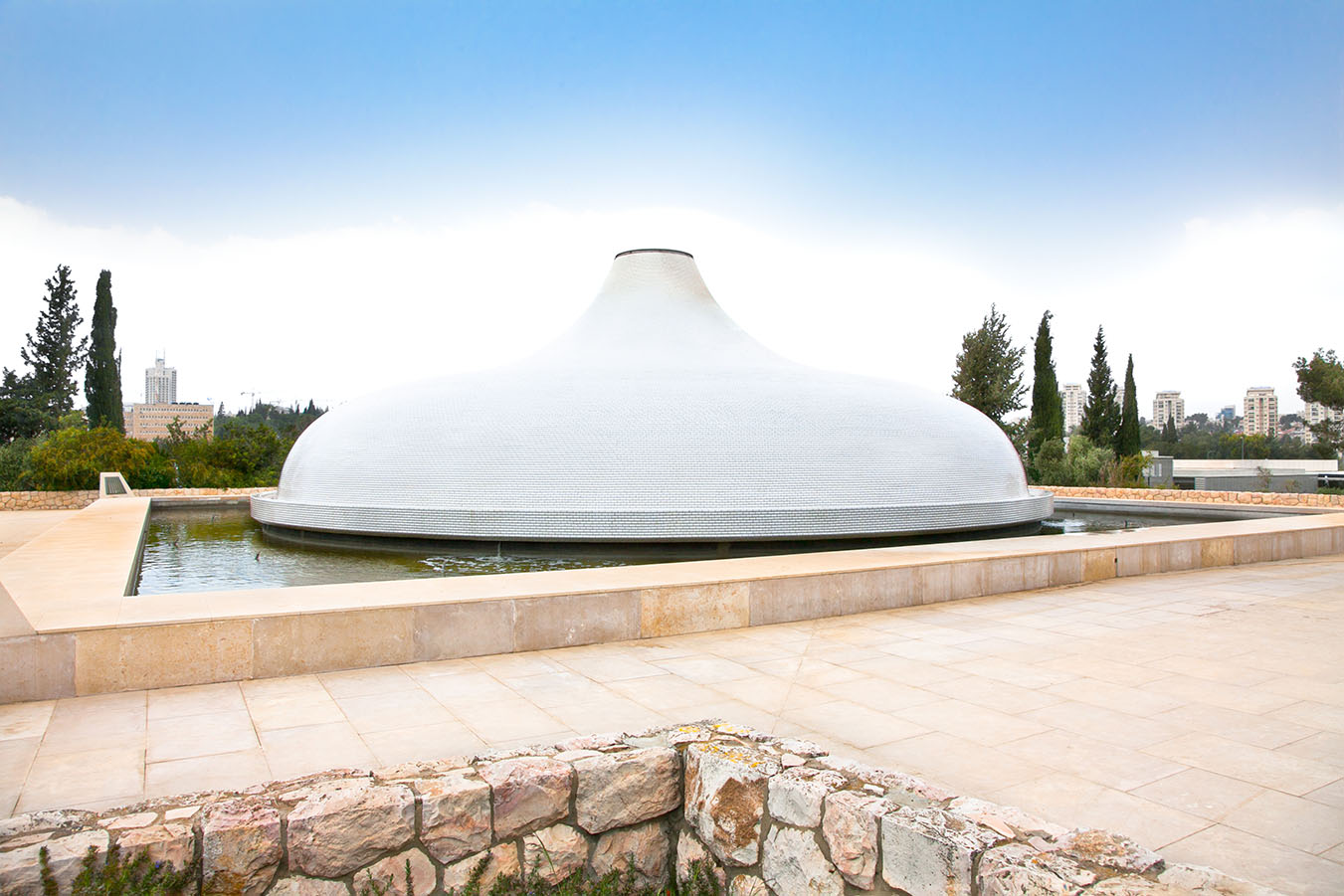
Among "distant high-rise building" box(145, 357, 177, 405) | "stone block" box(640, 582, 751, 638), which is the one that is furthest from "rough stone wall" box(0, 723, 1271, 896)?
"distant high-rise building" box(145, 357, 177, 405)

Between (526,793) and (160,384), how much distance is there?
15094cm

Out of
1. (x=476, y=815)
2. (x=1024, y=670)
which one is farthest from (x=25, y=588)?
(x=1024, y=670)

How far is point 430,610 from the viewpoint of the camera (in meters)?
5.65

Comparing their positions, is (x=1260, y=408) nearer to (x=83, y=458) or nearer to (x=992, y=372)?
(x=992, y=372)

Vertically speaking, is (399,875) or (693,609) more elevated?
(693,609)

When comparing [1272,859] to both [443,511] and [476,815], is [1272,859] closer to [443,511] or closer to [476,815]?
[476,815]

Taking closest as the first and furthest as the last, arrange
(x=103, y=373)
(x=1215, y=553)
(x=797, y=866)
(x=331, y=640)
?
1. (x=797, y=866)
2. (x=331, y=640)
3. (x=1215, y=553)
4. (x=103, y=373)

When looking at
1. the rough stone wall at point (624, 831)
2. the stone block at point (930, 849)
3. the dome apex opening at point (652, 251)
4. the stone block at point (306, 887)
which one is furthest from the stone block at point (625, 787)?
the dome apex opening at point (652, 251)

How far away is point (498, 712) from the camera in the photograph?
4.54m

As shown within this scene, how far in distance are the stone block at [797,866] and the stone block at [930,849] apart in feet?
0.78

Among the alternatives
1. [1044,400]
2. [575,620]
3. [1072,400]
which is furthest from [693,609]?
[1072,400]

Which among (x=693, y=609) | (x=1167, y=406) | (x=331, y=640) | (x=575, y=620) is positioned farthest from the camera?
(x=1167, y=406)

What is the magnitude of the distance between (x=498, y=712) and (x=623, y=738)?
1.28m

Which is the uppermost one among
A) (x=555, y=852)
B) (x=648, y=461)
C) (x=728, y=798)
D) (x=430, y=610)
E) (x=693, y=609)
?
(x=648, y=461)
